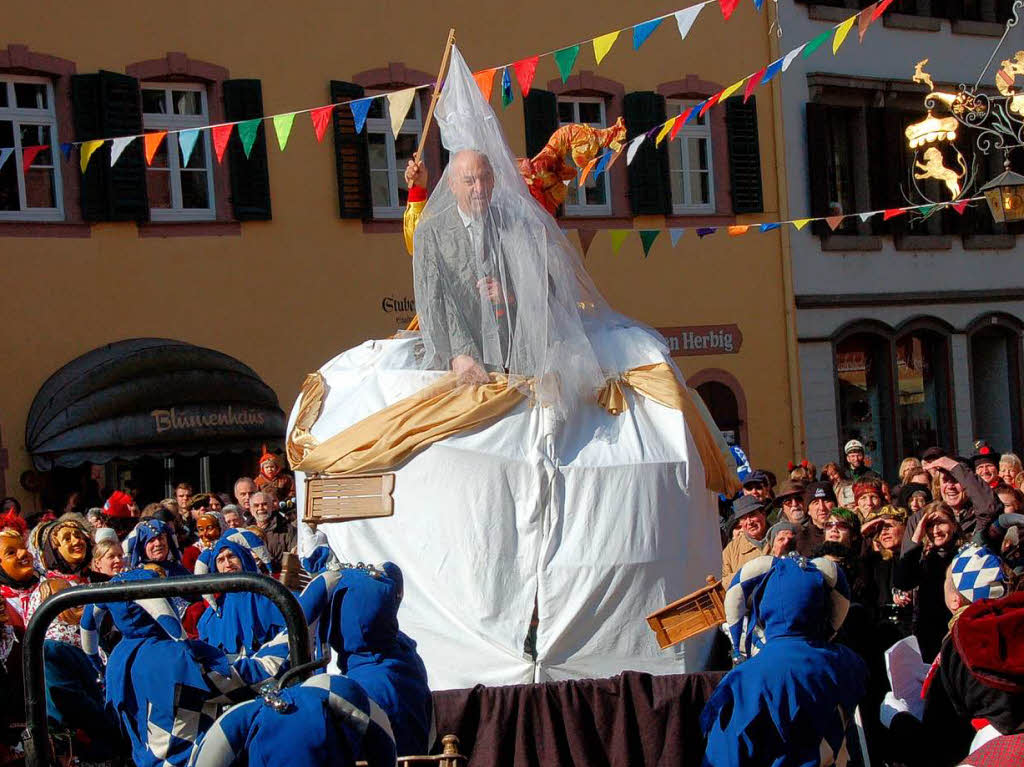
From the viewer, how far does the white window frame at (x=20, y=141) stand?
16266mm

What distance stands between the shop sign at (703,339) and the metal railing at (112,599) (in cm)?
1770

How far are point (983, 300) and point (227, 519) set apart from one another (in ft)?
51.8

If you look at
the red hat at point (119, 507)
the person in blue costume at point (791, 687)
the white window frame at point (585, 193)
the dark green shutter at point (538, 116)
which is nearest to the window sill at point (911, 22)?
the white window frame at point (585, 193)

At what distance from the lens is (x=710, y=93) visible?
68.7 ft

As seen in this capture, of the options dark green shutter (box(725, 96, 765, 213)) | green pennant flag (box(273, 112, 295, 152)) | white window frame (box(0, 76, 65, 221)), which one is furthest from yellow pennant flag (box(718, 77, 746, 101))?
dark green shutter (box(725, 96, 765, 213))

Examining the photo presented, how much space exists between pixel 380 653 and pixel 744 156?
17.4 m

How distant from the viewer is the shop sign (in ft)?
67.8

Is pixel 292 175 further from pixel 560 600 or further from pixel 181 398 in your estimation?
pixel 560 600

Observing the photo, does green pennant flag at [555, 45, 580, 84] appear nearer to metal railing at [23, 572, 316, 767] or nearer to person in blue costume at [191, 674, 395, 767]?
person in blue costume at [191, 674, 395, 767]

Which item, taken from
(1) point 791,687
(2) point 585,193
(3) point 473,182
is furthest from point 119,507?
(1) point 791,687

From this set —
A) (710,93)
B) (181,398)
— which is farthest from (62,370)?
(710,93)

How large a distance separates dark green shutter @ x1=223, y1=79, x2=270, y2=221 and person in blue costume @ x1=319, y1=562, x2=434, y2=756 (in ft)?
43.2

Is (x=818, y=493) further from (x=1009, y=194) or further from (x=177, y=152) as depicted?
(x=177, y=152)

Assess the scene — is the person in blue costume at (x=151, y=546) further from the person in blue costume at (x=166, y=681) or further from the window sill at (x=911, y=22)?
the window sill at (x=911, y=22)
